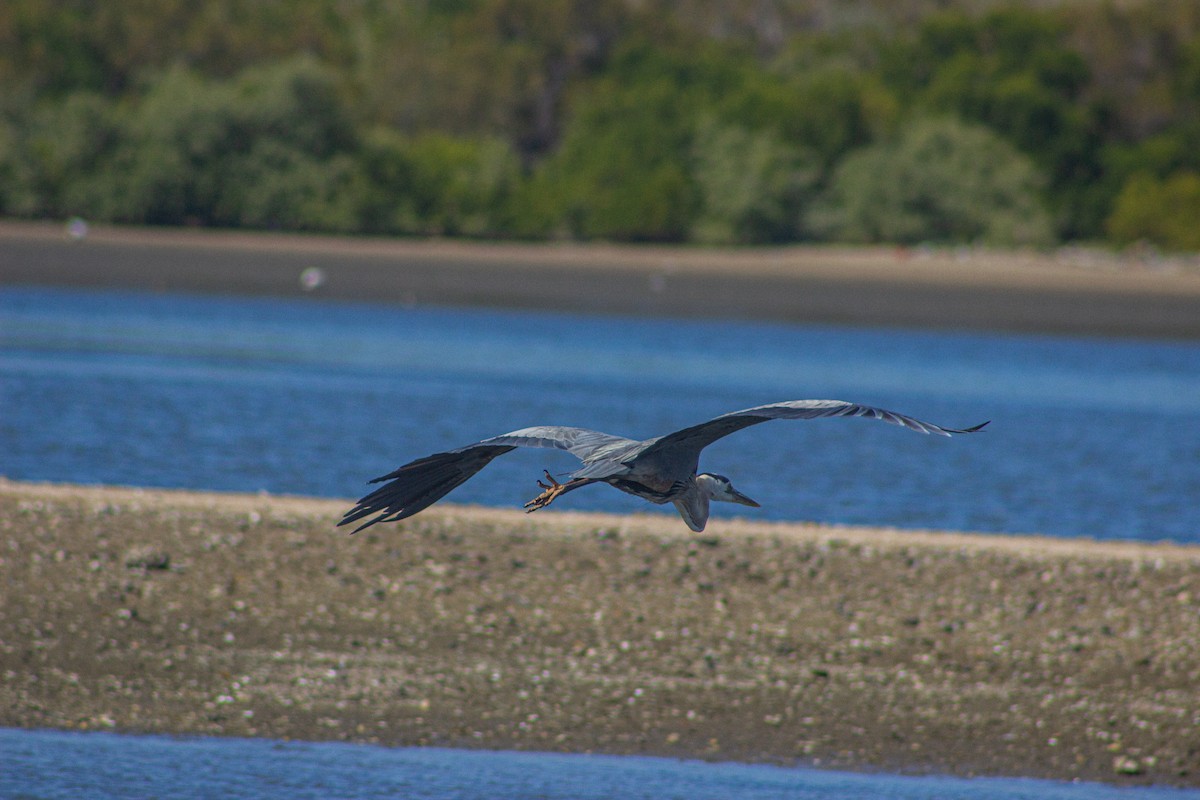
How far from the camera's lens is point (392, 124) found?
109125mm

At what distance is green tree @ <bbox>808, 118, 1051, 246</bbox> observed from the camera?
79062mm

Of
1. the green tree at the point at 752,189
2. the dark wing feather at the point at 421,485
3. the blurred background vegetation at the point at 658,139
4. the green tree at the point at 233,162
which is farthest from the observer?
the green tree at the point at 752,189

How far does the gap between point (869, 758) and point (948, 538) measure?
3.65 metres

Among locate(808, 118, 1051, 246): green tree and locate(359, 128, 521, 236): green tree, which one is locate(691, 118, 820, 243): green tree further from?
locate(359, 128, 521, 236): green tree

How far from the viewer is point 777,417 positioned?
7.11 metres

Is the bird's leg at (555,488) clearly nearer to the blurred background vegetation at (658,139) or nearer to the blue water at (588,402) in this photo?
the blue water at (588,402)

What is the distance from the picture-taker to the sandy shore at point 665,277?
5866 cm

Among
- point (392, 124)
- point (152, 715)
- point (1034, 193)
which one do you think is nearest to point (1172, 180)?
point (1034, 193)

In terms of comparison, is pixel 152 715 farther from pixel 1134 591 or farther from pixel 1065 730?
pixel 1134 591

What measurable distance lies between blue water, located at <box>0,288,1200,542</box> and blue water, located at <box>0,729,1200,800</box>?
803cm

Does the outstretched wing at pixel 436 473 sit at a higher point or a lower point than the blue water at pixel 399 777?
higher

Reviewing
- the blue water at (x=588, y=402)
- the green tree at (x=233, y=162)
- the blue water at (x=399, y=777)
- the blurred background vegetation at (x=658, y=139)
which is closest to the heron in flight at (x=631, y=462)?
the blue water at (x=399, y=777)

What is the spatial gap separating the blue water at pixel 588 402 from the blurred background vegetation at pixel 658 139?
2858 centimetres

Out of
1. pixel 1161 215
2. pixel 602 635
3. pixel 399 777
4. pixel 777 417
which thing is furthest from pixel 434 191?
pixel 777 417
